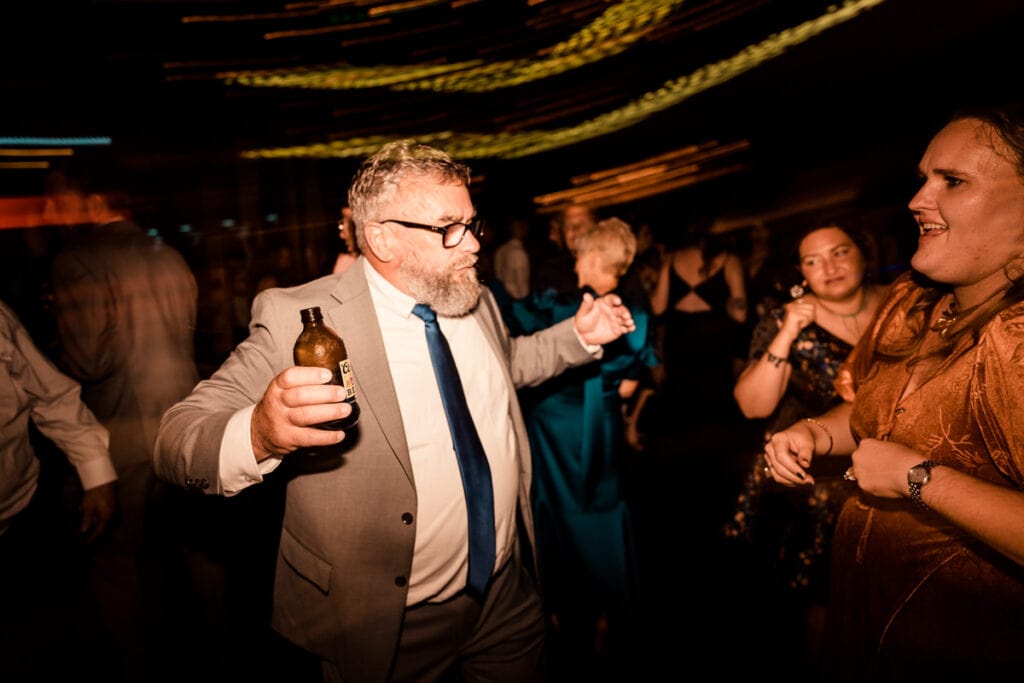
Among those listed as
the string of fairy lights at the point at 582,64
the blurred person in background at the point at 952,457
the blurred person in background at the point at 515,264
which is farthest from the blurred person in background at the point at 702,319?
the blurred person in background at the point at 952,457

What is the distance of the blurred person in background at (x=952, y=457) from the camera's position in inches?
49.9

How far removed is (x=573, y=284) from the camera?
3.50 m

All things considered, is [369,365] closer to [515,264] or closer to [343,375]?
[343,375]

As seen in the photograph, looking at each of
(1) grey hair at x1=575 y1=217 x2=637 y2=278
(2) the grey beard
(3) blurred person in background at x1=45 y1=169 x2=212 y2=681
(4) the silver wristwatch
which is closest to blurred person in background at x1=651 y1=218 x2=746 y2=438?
(1) grey hair at x1=575 y1=217 x2=637 y2=278

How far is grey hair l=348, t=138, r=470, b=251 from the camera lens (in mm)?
1903

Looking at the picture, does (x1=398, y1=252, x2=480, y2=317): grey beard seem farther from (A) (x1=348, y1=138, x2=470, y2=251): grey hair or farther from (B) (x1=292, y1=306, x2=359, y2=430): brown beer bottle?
(B) (x1=292, y1=306, x2=359, y2=430): brown beer bottle

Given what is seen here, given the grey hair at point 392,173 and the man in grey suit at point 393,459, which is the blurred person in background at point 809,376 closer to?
the man in grey suit at point 393,459

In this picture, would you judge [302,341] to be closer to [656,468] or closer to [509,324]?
[509,324]

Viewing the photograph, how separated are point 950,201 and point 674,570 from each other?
3.01 metres

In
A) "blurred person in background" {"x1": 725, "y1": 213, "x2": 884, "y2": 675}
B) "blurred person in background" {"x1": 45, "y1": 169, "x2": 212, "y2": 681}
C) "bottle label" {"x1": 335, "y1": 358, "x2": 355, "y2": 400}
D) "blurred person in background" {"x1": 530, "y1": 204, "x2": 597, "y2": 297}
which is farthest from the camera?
"blurred person in background" {"x1": 530, "y1": 204, "x2": 597, "y2": 297}

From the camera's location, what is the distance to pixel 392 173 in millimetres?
1908

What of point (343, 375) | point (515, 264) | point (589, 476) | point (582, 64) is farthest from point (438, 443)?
point (582, 64)

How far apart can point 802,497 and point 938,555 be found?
1260mm

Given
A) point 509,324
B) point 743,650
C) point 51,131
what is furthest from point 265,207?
point 743,650
